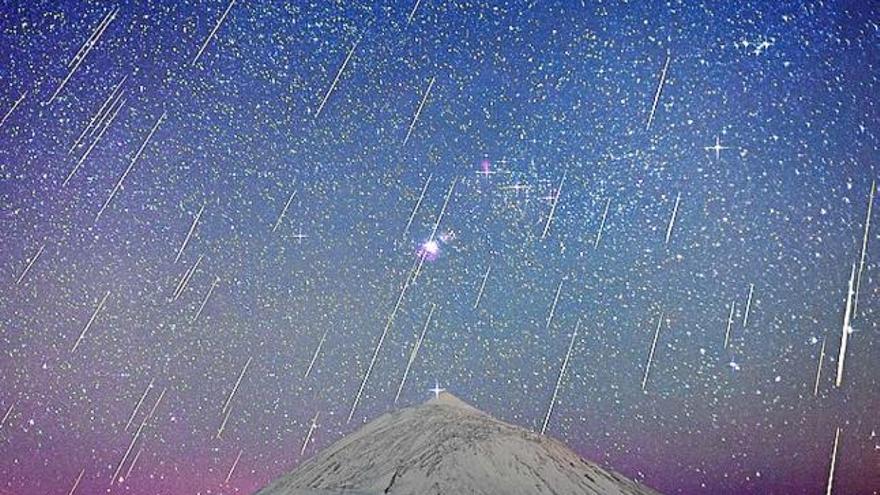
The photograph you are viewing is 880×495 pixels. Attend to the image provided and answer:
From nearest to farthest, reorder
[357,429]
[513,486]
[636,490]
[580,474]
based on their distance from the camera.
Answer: [513,486] < [580,474] < [636,490] < [357,429]

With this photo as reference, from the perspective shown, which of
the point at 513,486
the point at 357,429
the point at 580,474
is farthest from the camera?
the point at 357,429

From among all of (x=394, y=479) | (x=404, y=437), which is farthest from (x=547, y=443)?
(x=394, y=479)

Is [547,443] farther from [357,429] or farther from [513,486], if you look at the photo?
[357,429]

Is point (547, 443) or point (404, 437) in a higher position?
point (547, 443)

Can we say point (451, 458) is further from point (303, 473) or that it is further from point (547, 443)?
point (303, 473)

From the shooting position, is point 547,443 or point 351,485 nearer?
point 351,485

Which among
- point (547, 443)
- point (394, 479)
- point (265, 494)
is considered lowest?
point (265, 494)

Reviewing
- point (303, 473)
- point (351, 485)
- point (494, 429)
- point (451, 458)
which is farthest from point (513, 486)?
point (303, 473)
